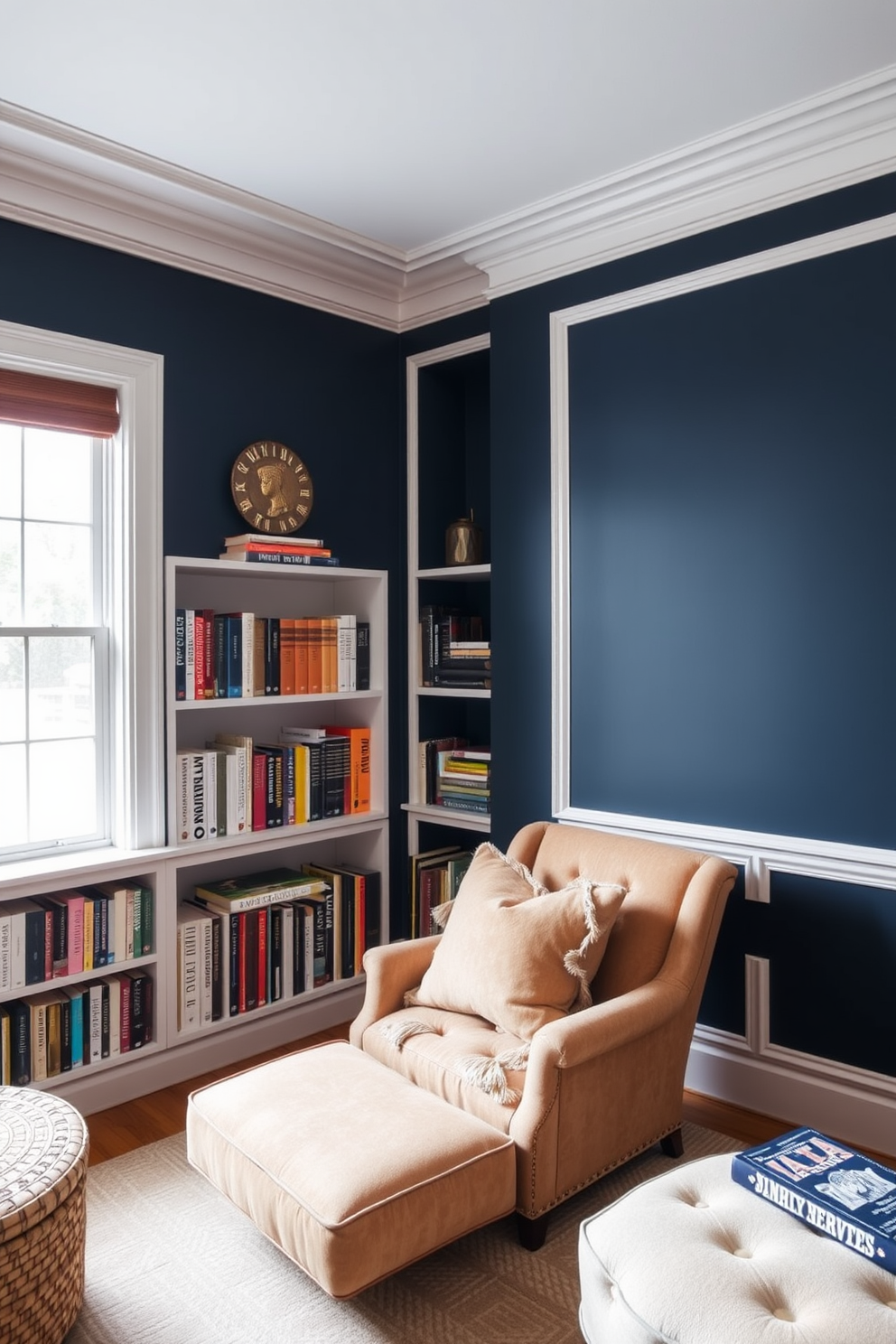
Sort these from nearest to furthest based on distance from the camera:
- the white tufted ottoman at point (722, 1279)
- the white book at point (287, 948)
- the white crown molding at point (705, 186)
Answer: the white tufted ottoman at point (722, 1279) < the white crown molding at point (705, 186) < the white book at point (287, 948)

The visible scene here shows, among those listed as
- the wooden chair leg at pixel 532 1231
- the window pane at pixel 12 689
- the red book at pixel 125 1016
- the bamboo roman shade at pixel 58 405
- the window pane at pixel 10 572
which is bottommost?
the wooden chair leg at pixel 532 1231

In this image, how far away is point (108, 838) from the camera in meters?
3.19

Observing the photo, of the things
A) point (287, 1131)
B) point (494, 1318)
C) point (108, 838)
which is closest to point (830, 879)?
point (494, 1318)

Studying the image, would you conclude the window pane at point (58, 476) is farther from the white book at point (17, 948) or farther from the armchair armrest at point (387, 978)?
the armchair armrest at point (387, 978)

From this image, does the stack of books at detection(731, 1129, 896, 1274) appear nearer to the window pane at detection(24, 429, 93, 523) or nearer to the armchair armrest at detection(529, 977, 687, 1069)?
the armchair armrest at detection(529, 977, 687, 1069)

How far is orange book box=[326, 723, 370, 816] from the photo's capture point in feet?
12.3

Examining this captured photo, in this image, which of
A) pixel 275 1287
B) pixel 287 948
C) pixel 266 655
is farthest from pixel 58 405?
pixel 275 1287

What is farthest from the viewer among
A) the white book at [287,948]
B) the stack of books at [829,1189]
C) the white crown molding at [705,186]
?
the white book at [287,948]

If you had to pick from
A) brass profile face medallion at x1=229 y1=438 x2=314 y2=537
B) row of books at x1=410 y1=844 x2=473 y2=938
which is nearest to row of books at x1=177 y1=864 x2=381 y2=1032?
row of books at x1=410 y1=844 x2=473 y2=938

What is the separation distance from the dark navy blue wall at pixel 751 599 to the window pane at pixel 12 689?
160cm

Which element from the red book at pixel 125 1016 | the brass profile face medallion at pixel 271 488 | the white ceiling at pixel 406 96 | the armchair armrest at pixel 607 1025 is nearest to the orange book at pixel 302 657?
the brass profile face medallion at pixel 271 488

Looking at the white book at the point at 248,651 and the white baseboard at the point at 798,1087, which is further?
the white book at the point at 248,651

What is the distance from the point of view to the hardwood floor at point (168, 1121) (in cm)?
277

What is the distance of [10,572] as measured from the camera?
117 inches
